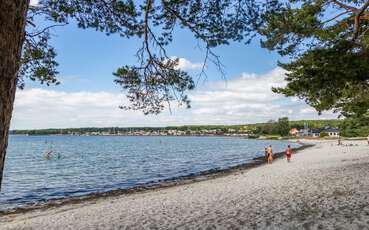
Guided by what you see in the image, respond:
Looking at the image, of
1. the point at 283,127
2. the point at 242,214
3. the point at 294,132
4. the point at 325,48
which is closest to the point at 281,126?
the point at 283,127

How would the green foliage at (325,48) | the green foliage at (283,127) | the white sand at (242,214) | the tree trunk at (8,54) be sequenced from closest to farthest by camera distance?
1. the tree trunk at (8,54)
2. the white sand at (242,214)
3. the green foliage at (325,48)
4. the green foliage at (283,127)

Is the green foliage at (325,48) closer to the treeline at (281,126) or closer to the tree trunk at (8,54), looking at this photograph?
the tree trunk at (8,54)

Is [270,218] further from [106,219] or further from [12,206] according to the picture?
[12,206]

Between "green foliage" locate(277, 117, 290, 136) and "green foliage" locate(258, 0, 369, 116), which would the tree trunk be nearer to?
"green foliage" locate(258, 0, 369, 116)

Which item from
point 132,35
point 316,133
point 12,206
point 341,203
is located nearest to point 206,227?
point 341,203

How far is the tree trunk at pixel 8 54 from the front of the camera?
2.56m

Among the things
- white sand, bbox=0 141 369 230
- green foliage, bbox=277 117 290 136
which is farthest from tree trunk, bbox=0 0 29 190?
green foliage, bbox=277 117 290 136

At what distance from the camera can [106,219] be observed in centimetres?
1044

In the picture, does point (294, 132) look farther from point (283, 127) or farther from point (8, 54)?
point (8, 54)

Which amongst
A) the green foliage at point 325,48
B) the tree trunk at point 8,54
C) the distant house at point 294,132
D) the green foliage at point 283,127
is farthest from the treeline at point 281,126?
the tree trunk at point 8,54

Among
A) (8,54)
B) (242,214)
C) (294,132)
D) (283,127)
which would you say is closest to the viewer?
(8,54)

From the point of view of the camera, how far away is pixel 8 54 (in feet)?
8.52

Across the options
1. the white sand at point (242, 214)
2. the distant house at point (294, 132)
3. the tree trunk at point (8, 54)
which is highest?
the distant house at point (294, 132)

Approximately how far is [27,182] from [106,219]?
63.2 ft
